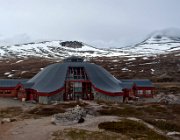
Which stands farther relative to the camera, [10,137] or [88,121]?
[88,121]

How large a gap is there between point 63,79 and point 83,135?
49.3 metres

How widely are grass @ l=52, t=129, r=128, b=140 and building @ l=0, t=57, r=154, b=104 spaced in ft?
137

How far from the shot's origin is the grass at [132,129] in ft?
138

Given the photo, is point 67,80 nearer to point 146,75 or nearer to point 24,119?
point 24,119

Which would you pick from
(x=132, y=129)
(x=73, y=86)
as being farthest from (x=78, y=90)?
(x=132, y=129)

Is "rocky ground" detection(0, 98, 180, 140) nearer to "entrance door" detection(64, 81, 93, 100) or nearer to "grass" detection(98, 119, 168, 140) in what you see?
"grass" detection(98, 119, 168, 140)

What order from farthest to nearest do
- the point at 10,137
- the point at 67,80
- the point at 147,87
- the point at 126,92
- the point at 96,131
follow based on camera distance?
1. the point at 147,87
2. the point at 126,92
3. the point at 67,80
4. the point at 96,131
5. the point at 10,137

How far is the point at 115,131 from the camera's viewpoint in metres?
45.4

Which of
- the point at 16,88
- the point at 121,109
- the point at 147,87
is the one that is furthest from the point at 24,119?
the point at 147,87

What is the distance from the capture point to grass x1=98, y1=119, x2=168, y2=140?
42.2 m

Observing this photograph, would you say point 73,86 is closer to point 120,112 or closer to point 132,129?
point 120,112

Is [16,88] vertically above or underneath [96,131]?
above

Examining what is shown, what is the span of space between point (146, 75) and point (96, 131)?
464 feet

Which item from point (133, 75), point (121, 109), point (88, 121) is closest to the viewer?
point (88, 121)
